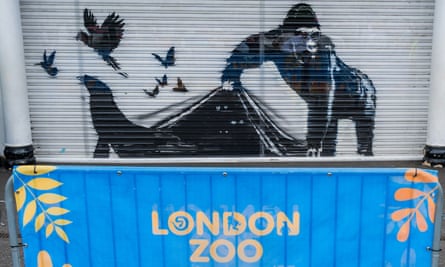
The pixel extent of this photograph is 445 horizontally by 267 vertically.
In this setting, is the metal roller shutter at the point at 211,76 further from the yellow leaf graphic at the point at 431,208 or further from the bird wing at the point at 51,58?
the yellow leaf graphic at the point at 431,208

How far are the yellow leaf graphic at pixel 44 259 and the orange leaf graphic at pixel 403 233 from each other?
90.0 inches

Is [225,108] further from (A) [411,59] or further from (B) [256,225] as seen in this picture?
(B) [256,225]

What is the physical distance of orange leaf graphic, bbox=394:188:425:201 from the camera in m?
2.95

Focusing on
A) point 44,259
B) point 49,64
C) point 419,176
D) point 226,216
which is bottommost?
point 44,259

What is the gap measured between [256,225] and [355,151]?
15.9 ft

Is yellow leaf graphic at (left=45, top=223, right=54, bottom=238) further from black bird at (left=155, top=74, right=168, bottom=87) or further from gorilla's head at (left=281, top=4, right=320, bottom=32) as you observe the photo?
gorilla's head at (left=281, top=4, right=320, bottom=32)

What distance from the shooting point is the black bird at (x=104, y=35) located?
7036mm

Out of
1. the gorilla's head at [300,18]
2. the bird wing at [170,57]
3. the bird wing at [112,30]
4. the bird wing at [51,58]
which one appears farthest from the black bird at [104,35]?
the gorilla's head at [300,18]

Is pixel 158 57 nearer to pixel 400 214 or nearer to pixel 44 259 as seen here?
pixel 44 259

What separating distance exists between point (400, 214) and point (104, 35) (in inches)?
212

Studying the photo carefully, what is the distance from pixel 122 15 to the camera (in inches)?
277

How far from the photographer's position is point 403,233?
120 inches

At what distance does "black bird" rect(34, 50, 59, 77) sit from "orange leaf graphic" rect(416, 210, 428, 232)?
19.0 ft

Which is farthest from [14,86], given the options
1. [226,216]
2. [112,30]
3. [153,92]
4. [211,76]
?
[226,216]
